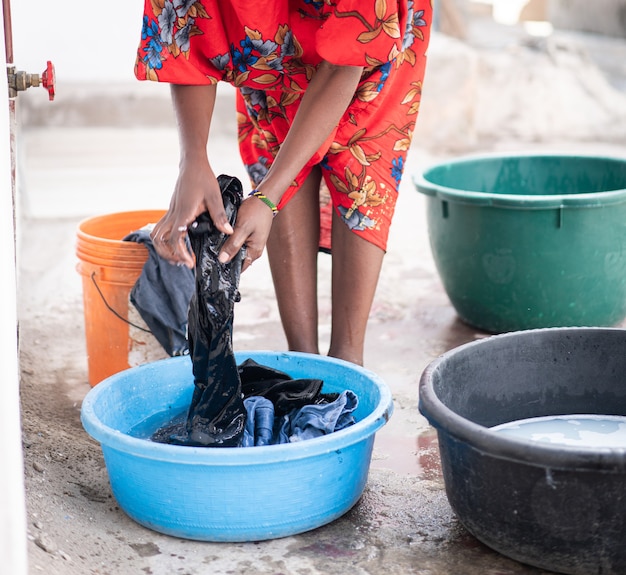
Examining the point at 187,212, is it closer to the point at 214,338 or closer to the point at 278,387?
the point at 214,338

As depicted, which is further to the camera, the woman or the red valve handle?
the red valve handle

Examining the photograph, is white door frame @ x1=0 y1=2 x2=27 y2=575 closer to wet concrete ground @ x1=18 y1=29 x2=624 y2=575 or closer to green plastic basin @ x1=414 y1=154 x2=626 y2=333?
wet concrete ground @ x1=18 y1=29 x2=624 y2=575

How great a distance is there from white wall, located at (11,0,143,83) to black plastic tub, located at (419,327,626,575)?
4039mm

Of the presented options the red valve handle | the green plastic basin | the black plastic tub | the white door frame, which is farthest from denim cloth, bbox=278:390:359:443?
the green plastic basin

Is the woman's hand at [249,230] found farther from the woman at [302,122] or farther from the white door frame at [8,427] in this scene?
the white door frame at [8,427]

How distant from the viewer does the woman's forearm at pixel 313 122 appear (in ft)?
7.24

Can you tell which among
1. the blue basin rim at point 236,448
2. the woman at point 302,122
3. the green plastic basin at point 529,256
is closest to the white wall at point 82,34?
the green plastic basin at point 529,256

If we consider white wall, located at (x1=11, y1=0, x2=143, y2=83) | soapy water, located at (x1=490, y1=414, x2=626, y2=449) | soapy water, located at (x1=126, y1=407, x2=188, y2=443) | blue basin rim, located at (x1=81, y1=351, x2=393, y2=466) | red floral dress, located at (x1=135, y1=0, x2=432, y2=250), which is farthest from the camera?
white wall, located at (x1=11, y1=0, x2=143, y2=83)

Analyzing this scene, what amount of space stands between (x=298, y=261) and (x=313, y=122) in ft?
2.13

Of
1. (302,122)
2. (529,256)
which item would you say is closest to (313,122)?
(302,122)

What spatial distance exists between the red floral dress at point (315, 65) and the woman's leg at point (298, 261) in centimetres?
9

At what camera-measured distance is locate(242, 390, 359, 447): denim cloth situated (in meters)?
2.22

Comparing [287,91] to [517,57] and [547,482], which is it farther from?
[517,57]

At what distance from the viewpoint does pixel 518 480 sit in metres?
1.79
